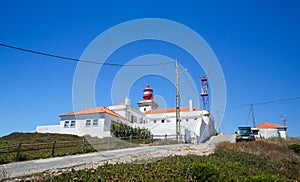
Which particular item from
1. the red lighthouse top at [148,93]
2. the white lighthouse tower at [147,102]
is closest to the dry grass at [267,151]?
the white lighthouse tower at [147,102]

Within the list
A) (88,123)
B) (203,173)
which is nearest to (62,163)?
(203,173)

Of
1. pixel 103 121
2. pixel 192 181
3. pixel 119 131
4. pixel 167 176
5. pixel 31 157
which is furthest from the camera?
pixel 103 121

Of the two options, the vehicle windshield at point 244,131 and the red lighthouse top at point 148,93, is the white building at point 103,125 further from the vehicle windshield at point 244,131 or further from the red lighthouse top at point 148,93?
the red lighthouse top at point 148,93

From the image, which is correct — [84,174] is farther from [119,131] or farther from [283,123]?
[283,123]

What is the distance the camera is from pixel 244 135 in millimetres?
21641

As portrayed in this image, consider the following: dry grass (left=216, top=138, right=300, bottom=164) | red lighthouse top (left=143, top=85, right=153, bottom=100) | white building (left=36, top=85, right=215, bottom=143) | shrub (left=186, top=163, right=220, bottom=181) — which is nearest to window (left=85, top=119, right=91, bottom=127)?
white building (left=36, top=85, right=215, bottom=143)

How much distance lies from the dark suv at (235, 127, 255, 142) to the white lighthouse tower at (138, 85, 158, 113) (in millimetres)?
31666

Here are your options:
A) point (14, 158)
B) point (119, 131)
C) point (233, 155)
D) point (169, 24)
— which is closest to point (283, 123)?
point (119, 131)

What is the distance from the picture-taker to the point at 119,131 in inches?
979

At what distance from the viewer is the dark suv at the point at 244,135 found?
69.9 ft

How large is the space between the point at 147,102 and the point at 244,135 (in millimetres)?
33683

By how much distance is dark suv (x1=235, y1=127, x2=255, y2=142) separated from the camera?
69.9 ft

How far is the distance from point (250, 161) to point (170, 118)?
35291 mm

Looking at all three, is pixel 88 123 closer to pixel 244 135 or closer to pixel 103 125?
pixel 103 125
